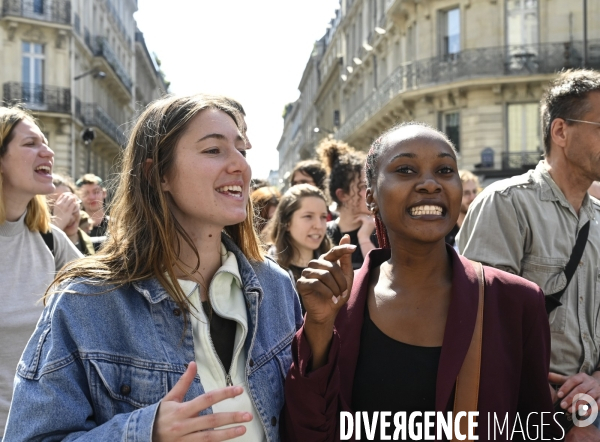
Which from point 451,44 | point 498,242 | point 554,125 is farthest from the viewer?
point 451,44

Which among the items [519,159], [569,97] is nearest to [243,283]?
[569,97]

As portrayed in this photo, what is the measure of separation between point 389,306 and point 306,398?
513 millimetres

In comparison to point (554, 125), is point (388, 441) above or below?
below

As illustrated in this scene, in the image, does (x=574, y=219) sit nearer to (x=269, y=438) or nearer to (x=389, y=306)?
(x=389, y=306)

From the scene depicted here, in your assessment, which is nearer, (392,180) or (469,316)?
(469,316)

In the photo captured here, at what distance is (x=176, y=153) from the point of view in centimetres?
248

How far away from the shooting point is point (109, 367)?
215cm

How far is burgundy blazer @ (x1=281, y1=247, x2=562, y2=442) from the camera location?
7.60 feet

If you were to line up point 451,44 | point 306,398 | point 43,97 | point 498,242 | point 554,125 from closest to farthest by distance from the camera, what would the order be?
point 306,398, point 498,242, point 554,125, point 451,44, point 43,97

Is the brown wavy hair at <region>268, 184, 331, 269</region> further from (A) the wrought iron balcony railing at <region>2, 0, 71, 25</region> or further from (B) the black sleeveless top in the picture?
(A) the wrought iron balcony railing at <region>2, 0, 71, 25</region>

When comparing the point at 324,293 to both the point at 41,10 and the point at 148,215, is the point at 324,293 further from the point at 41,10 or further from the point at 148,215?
the point at 41,10

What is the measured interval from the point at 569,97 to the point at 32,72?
30.2 m

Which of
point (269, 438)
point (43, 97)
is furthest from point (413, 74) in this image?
point (269, 438)

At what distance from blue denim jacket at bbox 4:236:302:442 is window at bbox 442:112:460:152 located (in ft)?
81.3
